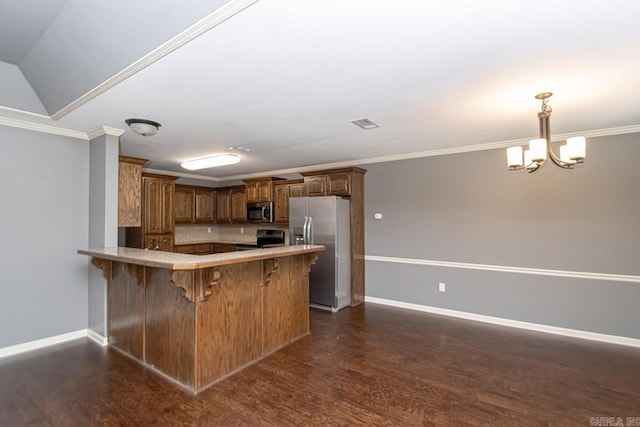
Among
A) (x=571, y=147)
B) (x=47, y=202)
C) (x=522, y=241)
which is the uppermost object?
(x=571, y=147)

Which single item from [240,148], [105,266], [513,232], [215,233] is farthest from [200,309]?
[215,233]

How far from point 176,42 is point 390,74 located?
1.40 metres

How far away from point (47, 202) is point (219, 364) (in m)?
2.70

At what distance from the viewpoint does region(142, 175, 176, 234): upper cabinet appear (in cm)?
495

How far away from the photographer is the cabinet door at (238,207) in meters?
6.66

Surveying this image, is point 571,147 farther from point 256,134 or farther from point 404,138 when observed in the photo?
point 256,134

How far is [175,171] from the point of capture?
6449 millimetres

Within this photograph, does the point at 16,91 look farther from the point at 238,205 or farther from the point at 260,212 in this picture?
the point at 238,205

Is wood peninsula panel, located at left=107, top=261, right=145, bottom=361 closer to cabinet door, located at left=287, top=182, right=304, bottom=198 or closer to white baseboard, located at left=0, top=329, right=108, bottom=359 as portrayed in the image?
white baseboard, located at left=0, top=329, right=108, bottom=359

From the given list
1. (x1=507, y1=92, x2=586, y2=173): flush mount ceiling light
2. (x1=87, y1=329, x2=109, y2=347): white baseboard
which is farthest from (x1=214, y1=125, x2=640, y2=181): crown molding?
(x1=87, y1=329, x2=109, y2=347): white baseboard

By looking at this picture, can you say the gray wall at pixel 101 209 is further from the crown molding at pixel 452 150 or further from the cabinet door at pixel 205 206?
the crown molding at pixel 452 150

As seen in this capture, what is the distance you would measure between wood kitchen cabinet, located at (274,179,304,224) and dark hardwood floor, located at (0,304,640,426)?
280cm

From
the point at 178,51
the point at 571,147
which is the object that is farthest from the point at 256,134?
the point at 571,147

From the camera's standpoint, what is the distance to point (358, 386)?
8.64 feet
